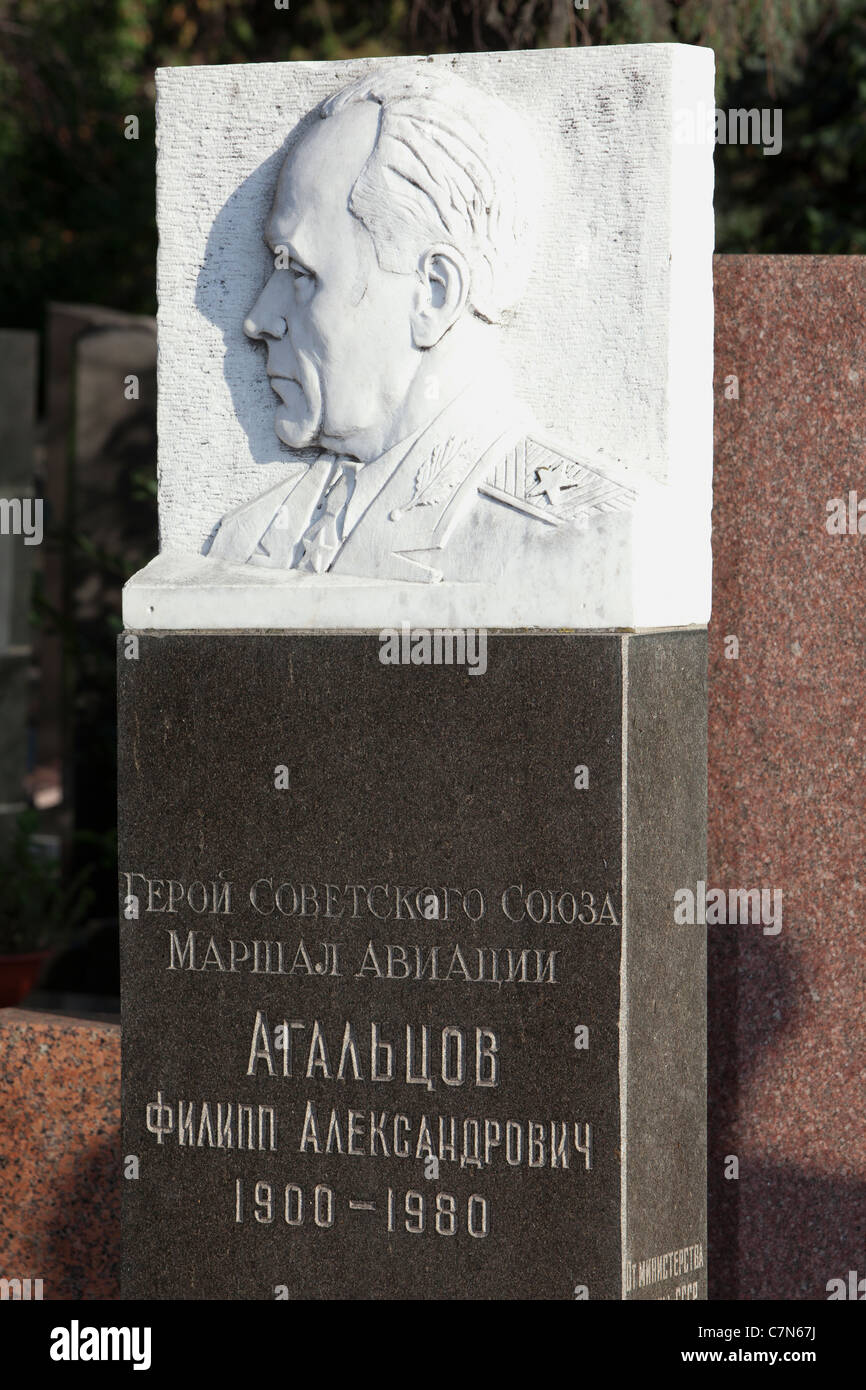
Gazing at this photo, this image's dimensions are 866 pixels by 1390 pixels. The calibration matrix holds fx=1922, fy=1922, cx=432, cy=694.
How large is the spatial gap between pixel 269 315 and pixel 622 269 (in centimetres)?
82

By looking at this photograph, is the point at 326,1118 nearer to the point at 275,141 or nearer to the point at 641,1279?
the point at 641,1279

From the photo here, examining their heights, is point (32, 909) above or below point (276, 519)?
below

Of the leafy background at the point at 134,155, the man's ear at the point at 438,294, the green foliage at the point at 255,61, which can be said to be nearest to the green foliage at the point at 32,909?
the leafy background at the point at 134,155

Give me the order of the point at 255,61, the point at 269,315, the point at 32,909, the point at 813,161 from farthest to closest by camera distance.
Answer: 1. the point at 255,61
2. the point at 813,161
3. the point at 32,909
4. the point at 269,315

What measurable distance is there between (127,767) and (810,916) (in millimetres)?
1708

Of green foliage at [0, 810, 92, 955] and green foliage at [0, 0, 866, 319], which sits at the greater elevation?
green foliage at [0, 0, 866, 319]

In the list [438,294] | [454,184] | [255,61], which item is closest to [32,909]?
[438,294]

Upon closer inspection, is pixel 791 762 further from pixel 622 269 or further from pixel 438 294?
pixel 438 294

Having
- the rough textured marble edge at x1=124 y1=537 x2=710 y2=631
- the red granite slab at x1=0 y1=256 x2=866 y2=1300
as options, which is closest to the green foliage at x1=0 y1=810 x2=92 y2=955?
the red granite slab at x1=0 y1=256 x2=866 y2=1300

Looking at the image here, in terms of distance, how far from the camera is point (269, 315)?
4.42 meters

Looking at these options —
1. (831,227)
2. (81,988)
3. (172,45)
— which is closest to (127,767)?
(81,988)

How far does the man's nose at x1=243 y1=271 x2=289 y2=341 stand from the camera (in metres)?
4.41

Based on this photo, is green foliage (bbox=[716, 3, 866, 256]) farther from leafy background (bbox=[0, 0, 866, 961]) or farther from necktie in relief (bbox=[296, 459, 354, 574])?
necktie in relief (bbox=[296, 459, 354, 574])

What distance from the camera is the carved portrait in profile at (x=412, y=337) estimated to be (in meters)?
4.18
